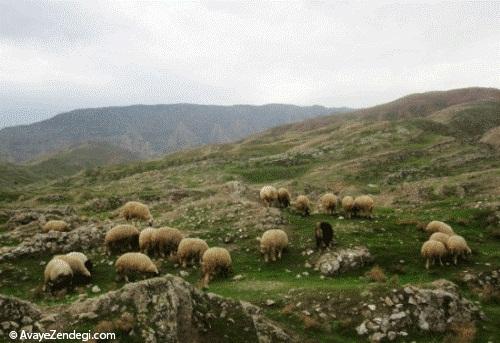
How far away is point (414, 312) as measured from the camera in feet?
54.2

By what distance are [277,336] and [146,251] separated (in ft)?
39.6

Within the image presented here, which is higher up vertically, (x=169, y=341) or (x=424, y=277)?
(x=169, y=341)

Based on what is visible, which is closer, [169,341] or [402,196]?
[169,341]

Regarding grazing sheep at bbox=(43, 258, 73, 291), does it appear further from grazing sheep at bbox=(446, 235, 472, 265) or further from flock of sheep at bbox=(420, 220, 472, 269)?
grazing sheep at bbox=(446, 235, 472, 265)

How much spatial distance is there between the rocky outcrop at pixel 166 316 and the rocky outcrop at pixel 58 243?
39.2 feet

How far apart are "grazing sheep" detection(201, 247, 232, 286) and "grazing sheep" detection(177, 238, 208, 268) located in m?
1.48

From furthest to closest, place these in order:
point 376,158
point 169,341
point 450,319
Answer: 1. point 376,158
2. point 450,319
3. point 169,341

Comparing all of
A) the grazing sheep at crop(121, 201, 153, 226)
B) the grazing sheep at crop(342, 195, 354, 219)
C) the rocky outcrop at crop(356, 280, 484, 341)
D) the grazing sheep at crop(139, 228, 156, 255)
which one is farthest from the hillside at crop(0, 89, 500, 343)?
the grazing sheep at crop(139, 228, 156, 255)

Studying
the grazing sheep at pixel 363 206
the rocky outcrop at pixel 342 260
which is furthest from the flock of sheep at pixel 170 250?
the grazing sheep at pixel 363 206

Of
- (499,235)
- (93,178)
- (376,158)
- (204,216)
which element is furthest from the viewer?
(93,178)

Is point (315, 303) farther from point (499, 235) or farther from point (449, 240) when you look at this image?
point (499, 235)

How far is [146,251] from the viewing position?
2467 centimetres

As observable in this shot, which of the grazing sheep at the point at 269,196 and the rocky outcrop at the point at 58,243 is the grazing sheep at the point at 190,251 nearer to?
the rocky outcrop at the point at 58,243

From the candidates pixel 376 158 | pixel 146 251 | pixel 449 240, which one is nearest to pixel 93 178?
pixel 376 158
